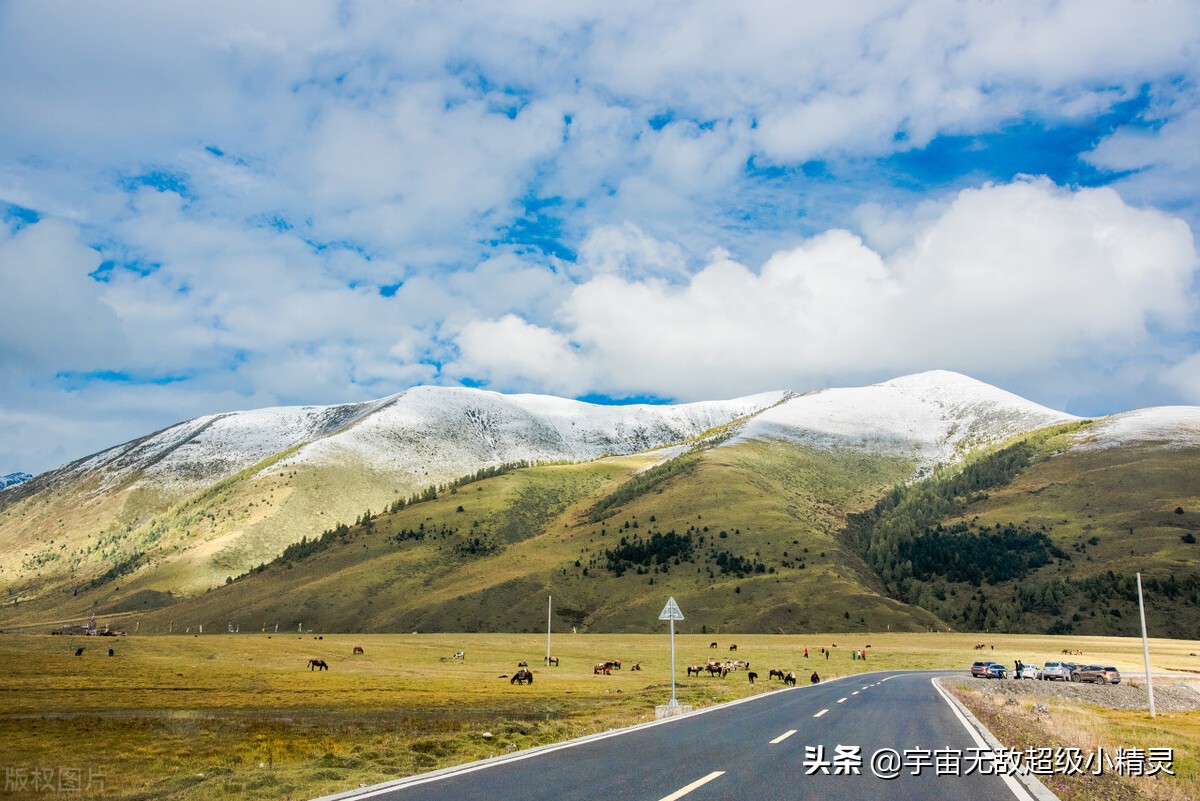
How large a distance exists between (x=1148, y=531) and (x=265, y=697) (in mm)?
183516

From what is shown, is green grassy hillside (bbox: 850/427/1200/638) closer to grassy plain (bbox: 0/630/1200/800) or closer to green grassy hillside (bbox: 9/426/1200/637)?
green grassy hillside (bbox: 9/426/1200/637)

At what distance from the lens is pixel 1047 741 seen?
2056cm

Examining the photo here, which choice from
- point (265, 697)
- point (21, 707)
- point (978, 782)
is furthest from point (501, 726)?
point (21, 707)

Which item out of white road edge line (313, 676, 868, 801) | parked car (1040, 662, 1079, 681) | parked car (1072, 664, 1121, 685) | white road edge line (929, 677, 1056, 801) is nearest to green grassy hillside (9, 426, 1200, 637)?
parked car (1040, 662, 1079, 681)

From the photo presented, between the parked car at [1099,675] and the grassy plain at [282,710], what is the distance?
17253 millimetres

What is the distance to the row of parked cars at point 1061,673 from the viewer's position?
5991 cm

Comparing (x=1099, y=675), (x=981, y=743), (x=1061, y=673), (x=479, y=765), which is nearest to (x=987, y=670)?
(x=1061, y=673)

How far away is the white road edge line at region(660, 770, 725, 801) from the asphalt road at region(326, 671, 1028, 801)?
2 centimetres

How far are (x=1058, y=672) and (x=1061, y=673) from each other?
236 mm

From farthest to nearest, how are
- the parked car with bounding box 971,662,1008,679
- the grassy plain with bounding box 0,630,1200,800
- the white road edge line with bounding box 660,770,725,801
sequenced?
the parked car with bounding box 971,662,1008,679
the grassy plain with bounding box 0,630,1200,800
the white road edge line with bounding box 660,770,725,801

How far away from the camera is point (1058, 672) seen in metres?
63.6

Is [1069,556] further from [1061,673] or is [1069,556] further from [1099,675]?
[1099,675]

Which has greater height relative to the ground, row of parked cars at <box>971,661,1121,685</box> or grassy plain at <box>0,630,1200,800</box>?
grassy plain at <box>0,630,1200,800</box>

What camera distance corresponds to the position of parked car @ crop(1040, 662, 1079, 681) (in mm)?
62875
